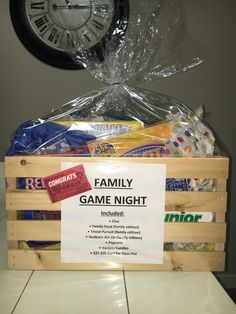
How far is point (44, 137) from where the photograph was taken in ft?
2.23

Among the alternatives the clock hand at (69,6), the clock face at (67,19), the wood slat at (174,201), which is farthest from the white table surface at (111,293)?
the clock hand at (69,6)

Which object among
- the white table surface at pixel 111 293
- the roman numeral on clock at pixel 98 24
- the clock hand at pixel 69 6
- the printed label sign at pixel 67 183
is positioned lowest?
the white table surface at pixel 111 293

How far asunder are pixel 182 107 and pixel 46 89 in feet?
2.85

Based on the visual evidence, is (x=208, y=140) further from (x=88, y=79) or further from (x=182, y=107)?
(x=88, y=79)

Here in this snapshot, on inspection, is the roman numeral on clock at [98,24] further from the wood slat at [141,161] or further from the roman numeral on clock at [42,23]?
the wood slat at [141,161]

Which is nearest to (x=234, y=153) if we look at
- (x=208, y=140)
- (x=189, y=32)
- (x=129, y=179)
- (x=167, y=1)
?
(x=189, y=32)

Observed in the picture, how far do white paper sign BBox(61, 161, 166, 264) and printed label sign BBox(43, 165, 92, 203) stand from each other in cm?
1

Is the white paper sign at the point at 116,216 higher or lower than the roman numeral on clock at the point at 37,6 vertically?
lower

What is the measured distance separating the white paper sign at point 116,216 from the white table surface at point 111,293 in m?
0.04

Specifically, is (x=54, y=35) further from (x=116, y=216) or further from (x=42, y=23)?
(x=116, y=216)

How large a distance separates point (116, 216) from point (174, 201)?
0.45ft

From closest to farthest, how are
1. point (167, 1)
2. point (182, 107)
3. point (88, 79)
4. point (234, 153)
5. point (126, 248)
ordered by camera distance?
point (126, 248), point (182, 107), point (167, 1), point (88, 79), point (234, 153)

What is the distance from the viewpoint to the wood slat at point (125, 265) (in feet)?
2.17

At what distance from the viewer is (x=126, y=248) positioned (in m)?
0.67
